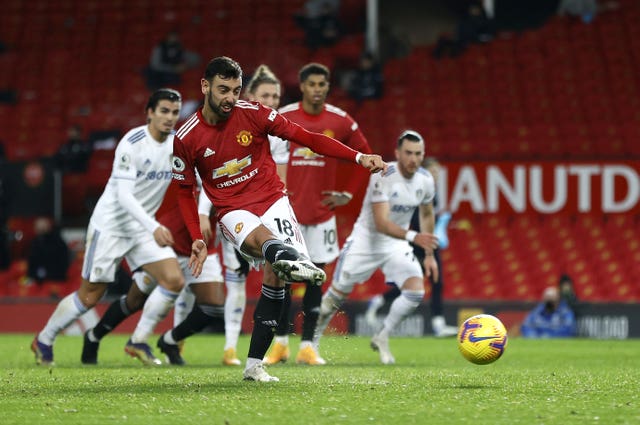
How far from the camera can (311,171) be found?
10.4 m

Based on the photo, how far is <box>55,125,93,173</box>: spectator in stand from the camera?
59.9ft

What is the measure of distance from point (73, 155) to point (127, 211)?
29.2 feet

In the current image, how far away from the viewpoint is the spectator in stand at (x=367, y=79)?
20219 millimetres

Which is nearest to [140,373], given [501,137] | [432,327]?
[432,327]

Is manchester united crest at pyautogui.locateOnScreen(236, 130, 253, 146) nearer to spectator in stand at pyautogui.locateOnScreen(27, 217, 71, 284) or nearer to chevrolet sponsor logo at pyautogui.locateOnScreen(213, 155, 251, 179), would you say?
chevrolet sponsor logo at pyautogui.locateOnScreen(213, 155, 251, 179)

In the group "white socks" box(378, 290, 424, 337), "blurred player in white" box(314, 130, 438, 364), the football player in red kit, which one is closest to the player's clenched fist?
the football player in red kit

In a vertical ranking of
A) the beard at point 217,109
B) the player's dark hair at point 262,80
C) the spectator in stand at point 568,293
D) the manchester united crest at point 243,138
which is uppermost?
the player's dark hair at point 262,80

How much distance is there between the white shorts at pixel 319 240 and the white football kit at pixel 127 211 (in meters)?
1.18

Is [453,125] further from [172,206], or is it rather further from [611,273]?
[172,206]

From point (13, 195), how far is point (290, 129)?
11255 millimetres

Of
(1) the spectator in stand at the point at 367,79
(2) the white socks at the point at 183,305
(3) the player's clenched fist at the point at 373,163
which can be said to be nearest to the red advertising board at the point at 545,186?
(1) the spectator in stand at the point at 367,79

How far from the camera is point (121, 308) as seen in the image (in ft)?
33.4

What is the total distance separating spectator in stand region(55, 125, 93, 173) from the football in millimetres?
11243

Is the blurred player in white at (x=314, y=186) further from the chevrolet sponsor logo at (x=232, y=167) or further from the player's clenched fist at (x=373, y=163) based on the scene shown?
the player's clenched fist at (x=373, y=163)
